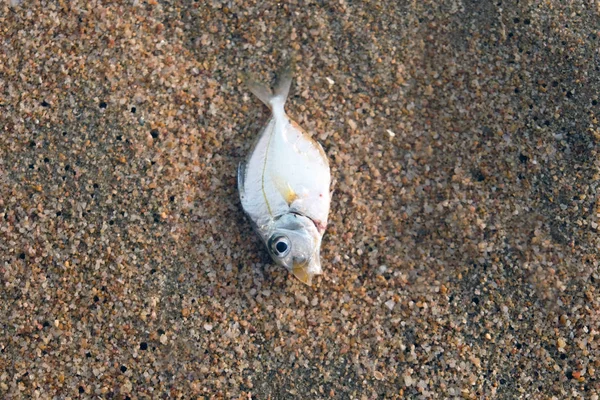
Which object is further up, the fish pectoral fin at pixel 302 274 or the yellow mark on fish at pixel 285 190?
the yellow mark on fish at pixel 285 190

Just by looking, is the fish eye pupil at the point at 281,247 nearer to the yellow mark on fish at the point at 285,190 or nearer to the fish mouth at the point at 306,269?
the fish mouth at the point at 306,269

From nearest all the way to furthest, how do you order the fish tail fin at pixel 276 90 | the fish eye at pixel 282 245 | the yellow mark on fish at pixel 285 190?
1. the fish eye at pixel 282 245
2. the yellow mark on fish at pixel 285 190
3. the fish tail fin at pixel 276 90

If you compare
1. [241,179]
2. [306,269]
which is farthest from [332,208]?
[241,179]

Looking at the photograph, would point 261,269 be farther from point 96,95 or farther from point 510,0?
point 510,0

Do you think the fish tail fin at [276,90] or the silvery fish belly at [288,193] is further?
the fish tail fin at [276,90]

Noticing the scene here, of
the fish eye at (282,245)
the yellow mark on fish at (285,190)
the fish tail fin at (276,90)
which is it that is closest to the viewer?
the fish eye at (282,245)

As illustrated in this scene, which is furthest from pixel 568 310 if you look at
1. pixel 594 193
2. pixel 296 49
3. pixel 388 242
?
pixel 296 49

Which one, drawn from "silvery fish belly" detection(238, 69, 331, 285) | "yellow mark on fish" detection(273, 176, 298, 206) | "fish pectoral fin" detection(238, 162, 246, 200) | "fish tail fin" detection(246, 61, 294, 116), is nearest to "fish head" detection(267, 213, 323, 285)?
"silvery fish belly" detection(238, 69, 331, 285)

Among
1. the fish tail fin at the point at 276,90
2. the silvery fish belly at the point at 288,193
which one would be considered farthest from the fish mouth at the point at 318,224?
the fish tail fin at the point at 276,90
